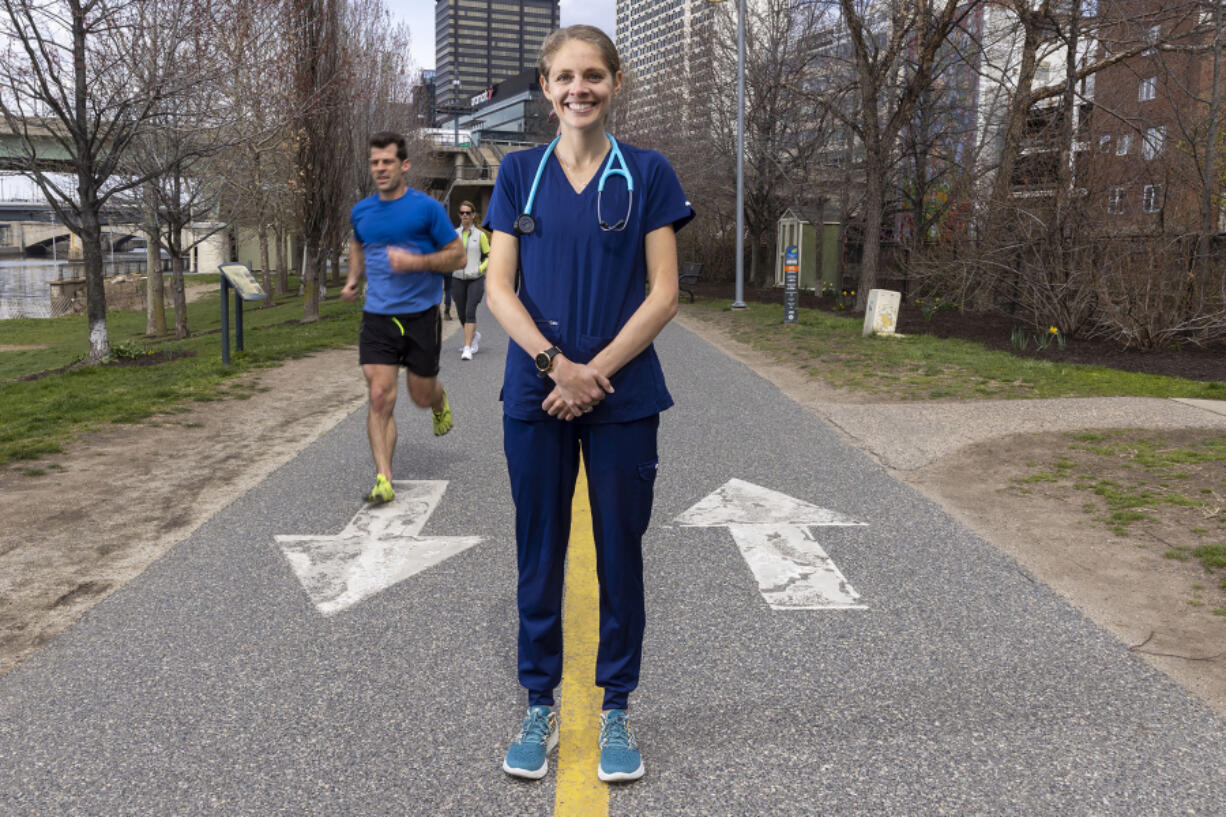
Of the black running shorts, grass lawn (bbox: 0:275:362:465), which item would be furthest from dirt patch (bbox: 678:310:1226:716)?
grass lawn (bbox: 0:275:362:465)

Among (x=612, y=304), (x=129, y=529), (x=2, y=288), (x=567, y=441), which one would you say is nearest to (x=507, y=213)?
(x=612, y=304)

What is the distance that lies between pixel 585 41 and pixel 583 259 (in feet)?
1.84

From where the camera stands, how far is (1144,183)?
14492 millimetres

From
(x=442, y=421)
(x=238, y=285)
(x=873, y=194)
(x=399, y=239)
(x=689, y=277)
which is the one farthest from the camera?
(x=689, y=277)

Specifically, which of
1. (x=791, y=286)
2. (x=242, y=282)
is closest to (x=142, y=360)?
(x=242, y=282)

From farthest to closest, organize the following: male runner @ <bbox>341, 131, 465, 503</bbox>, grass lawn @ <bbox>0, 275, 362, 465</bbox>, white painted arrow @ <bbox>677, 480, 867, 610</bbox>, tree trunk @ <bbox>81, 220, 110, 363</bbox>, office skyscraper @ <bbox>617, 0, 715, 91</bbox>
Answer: office skyscraper @ <bbox>617, 0, 715, 91</bbox>
tree trunk @ <bbox>81, 220, 110, 363</bbox>
grass lawn @ <bbox>0, 275, 362, 465</bbox>
male runner @ <bbox>341, 131, 465, 503</bbox>
white painted arrow @ <bbox>677, 480, 867, 610</bbox>

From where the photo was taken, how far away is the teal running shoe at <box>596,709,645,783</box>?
2859 millimetres

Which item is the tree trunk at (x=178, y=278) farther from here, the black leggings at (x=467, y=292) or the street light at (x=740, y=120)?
the black leggings at (x=467, y=292)

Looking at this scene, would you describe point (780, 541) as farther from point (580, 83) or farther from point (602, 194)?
point (580, 83)

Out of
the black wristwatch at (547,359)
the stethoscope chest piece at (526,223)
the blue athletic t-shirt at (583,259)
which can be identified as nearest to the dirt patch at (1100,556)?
the blue athletic t-shirt at (583,259)

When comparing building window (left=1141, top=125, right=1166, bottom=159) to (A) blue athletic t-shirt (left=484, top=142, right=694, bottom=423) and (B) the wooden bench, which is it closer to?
(A) blue athletic t-shirt (left=484, top=142, right=694, bottom=423)

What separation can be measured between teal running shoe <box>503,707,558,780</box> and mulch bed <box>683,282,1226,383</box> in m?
10.6

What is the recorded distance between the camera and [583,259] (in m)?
2.75

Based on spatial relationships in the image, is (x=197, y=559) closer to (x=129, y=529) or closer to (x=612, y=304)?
(x=129, y=529)
